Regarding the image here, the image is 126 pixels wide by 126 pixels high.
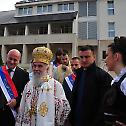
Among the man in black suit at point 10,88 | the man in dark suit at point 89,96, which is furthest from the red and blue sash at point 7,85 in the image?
the man in dark suit at point 89,96

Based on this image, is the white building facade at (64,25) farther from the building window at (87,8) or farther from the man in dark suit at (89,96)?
the man in dark suit at (89,96)

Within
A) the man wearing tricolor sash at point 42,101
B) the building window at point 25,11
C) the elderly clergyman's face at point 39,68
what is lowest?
the man wearing tricolor sash at point 42,101

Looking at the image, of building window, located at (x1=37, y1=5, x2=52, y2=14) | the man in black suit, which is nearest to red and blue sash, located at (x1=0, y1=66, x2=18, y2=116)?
the man in black suit

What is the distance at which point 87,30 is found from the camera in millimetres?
31375

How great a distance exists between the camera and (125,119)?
2828 millimetres

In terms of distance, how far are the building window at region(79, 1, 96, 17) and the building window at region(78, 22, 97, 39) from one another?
3.99ft

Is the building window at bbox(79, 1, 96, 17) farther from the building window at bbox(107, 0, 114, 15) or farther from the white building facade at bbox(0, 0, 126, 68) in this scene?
the building window at bbox(107, 0, 114, 15)

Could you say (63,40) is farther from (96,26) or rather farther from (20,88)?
(20,88)

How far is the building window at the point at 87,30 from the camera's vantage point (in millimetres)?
31103

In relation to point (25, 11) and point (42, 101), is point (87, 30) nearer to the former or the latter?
point (25, 11)

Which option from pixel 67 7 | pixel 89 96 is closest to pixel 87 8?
pixel 67 7

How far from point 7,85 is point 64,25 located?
88.6 feet

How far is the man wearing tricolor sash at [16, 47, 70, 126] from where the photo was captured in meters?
4.08

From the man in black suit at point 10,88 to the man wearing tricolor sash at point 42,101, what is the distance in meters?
0.49
